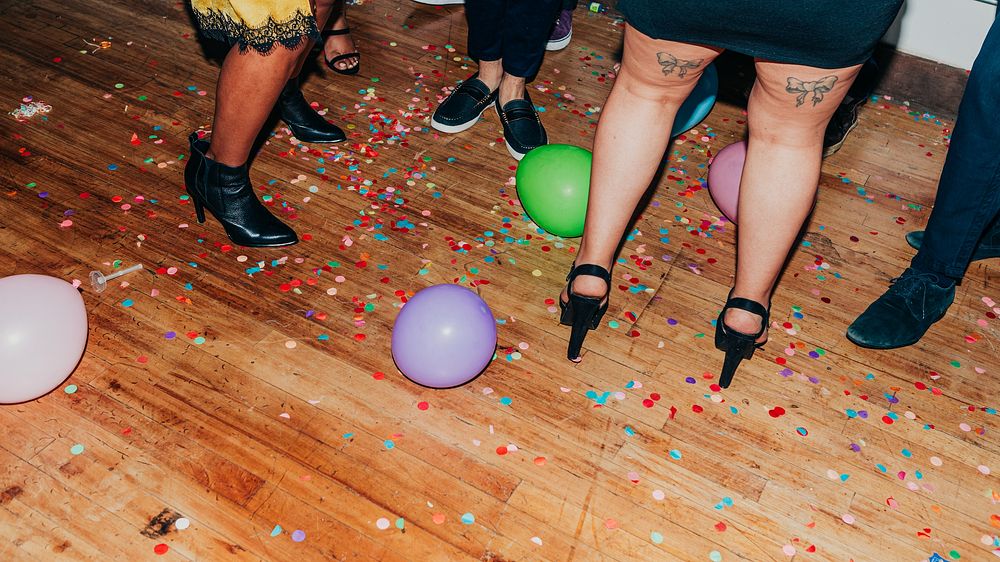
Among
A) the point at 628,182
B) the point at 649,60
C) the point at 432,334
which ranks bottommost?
the point at 432,334

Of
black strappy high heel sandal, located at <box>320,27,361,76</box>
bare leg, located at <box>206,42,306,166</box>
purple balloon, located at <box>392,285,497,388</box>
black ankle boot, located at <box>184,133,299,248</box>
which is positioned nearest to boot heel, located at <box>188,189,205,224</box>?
black ankle boot, located at <box>184,133,299,248</box>

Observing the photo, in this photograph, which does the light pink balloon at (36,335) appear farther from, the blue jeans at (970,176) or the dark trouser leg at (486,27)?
the blue jeans at (970,176)

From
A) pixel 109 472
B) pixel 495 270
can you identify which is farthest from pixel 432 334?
pixel 109 472

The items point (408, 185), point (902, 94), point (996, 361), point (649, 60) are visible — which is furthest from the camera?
point (902, 94)

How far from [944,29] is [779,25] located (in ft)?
6.23

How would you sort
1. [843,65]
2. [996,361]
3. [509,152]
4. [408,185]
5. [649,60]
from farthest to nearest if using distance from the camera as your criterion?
[509,152]
[408,185]
[996,361]
[649,60]
[843,65]

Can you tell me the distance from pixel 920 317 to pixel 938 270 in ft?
0.40

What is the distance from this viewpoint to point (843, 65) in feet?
4.28

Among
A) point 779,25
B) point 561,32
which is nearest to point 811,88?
point 779,25

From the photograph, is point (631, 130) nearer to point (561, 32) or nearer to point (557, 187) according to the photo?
point (557, 187)

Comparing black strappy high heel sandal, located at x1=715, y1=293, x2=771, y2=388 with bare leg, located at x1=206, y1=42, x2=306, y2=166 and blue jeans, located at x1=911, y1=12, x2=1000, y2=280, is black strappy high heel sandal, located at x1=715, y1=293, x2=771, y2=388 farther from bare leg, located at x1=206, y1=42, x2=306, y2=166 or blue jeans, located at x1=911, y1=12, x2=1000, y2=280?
bare leg, located at x1=206, y1=42, x2=306, y2=166

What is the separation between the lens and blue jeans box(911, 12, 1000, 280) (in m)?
1.67

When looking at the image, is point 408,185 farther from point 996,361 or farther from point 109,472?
point 996,361

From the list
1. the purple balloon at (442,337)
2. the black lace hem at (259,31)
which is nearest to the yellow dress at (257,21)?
the black lace hem at (259,31)
